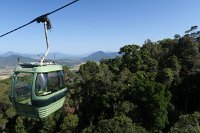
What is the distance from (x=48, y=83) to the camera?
13602 mm

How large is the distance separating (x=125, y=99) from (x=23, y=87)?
37792 millimetres

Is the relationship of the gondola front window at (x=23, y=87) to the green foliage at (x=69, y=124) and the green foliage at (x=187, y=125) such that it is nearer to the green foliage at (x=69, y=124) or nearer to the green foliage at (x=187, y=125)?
the green foliage at (x=187, y=125)

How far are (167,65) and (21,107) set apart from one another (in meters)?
47.4

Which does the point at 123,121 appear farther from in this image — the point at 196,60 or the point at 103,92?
the point at 196,60

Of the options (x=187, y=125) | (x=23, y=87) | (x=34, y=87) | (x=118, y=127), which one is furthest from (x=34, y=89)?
(x=118, y=127)

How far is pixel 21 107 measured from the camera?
529 inches

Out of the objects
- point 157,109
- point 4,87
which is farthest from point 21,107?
point 4,87

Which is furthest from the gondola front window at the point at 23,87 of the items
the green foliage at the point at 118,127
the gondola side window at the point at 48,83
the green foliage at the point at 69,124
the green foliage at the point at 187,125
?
the green foliage at the point at 69,124

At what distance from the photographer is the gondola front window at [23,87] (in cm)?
1291

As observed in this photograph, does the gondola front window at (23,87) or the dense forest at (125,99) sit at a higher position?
the gondola front window at (23,87)

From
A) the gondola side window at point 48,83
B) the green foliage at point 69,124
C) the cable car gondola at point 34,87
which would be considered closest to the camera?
the cable car gondola at point 34,87

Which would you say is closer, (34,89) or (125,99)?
(34,89)

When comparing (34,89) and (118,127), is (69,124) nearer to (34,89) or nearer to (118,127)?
(118,127)

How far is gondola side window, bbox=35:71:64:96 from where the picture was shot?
12883mm
